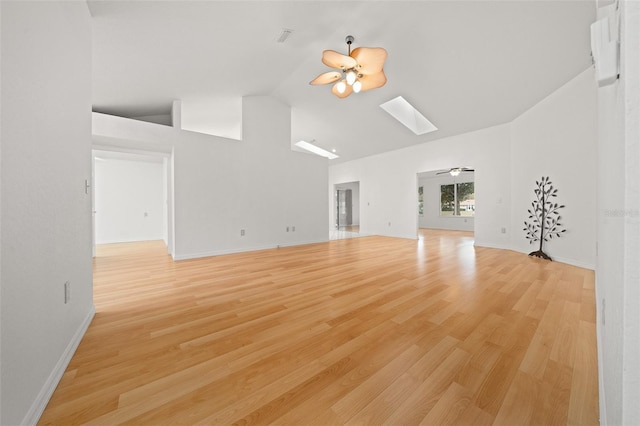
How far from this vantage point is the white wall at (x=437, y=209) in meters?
10.0

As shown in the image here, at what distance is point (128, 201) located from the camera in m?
7.14

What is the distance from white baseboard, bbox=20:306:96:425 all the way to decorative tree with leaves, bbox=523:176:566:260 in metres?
6.30

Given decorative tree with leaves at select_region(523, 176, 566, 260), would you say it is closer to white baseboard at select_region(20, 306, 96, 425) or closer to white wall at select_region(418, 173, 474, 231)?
white wall at select_region(418, 173, 474, 231)

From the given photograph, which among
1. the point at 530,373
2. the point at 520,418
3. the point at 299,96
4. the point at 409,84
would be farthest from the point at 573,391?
the point at 299,96

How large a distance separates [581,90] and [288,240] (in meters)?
6.10

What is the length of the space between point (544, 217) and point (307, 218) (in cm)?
499

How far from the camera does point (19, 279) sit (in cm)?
101

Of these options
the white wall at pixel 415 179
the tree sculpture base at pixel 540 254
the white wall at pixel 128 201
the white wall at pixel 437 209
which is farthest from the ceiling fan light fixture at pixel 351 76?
the white wall at pixel 437 209

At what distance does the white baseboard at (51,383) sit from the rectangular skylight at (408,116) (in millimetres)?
6377

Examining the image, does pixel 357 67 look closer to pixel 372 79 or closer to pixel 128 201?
pixel 372 79

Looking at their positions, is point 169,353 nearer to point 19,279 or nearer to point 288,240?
point 19,279

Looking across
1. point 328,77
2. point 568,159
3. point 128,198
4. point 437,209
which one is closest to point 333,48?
point 328,77

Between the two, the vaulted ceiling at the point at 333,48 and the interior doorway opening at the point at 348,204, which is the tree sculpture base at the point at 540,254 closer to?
the vaulted ceiling at the point at 333,48

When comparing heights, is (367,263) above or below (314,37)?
below
